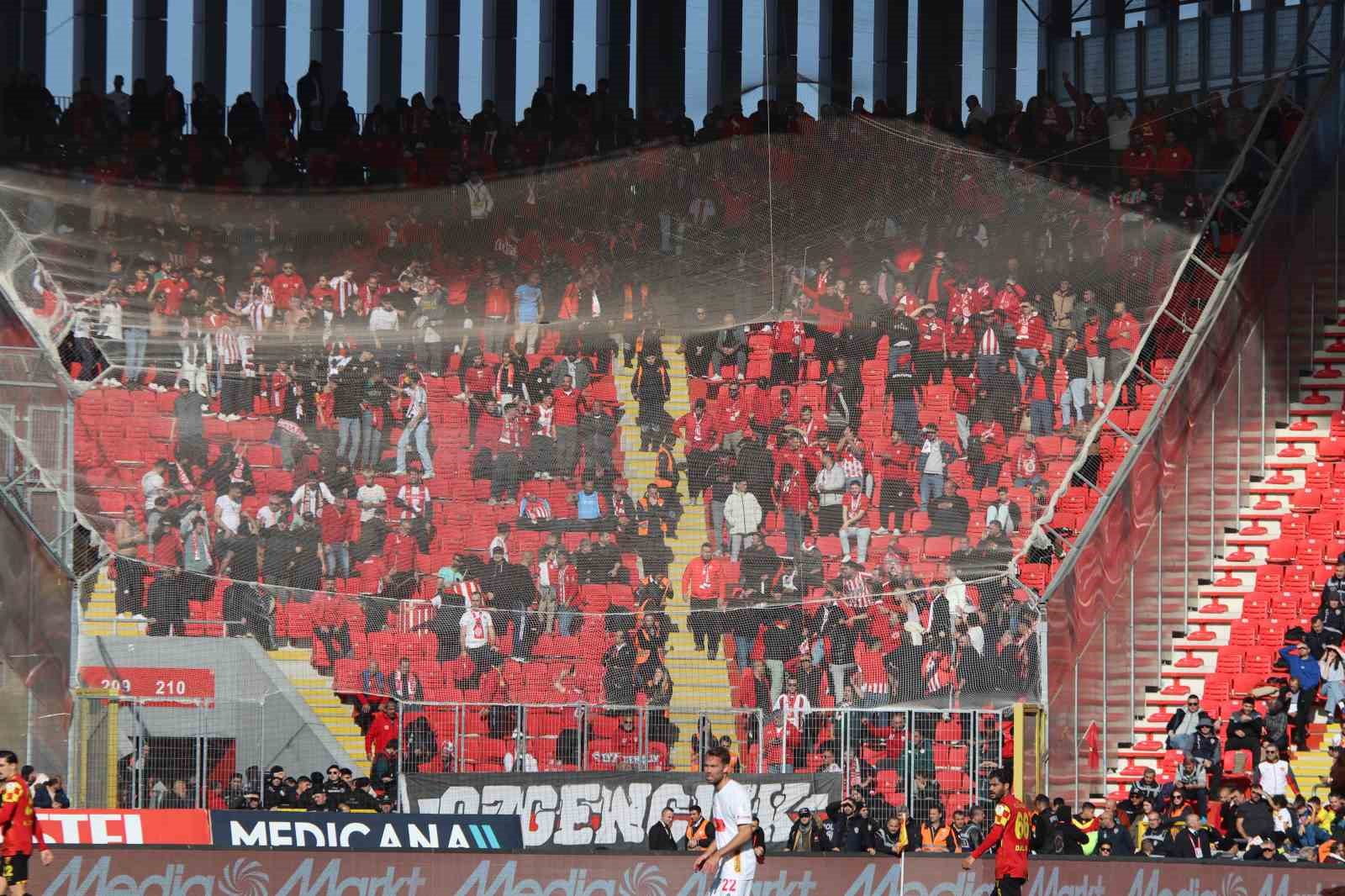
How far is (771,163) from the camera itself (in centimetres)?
1880

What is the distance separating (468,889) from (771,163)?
290 inches

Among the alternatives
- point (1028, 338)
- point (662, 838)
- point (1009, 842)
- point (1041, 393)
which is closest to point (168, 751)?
point (662, 838)

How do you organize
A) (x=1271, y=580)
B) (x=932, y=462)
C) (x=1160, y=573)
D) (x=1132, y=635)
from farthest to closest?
(x=1271, y=580), (x=1160, y=573), (x=1132, y=635), (x=932, y=462)

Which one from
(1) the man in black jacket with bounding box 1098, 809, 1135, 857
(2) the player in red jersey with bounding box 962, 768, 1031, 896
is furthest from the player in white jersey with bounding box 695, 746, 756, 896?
→ (1) the man in black jacket with bounding box 1098, 809, 1135, 857

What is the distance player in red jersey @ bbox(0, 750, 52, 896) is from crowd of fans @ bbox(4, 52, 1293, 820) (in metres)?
3.47

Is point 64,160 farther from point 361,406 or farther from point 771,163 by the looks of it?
point 771,163

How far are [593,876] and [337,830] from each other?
6.16 ft

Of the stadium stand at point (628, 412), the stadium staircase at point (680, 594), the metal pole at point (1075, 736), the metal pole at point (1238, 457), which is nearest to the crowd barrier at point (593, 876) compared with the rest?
the stadium stand at point (628, 412)

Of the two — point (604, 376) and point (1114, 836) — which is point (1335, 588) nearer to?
point (1114, 836)

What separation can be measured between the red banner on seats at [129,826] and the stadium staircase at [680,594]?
12.0 feet

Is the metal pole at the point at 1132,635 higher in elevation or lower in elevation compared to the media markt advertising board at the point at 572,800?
higher

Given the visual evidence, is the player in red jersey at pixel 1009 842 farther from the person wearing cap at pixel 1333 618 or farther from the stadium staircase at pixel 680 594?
the person wearing cap at pixel 1333 618

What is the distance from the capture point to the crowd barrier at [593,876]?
14.0 meters

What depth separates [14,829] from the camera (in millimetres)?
12625
